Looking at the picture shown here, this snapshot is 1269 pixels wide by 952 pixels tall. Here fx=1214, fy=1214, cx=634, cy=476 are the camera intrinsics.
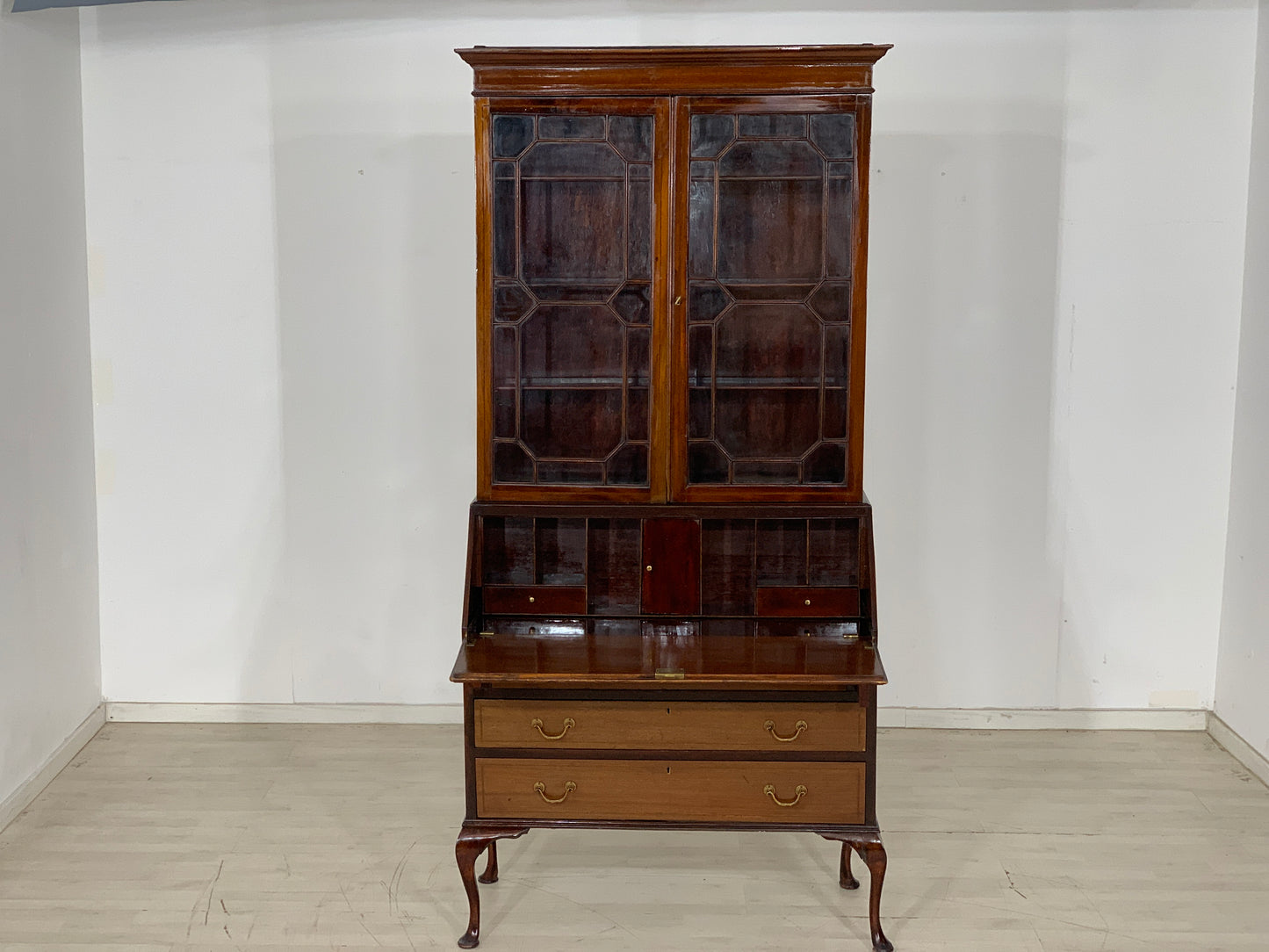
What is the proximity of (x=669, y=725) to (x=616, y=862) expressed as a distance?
63 centimetres

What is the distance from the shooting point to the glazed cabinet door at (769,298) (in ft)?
9.05

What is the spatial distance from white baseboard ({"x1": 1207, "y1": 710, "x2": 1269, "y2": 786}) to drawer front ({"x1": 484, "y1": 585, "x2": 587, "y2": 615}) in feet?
6.87

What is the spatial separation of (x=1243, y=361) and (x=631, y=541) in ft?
6.84

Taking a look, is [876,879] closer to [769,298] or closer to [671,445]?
[671,445]

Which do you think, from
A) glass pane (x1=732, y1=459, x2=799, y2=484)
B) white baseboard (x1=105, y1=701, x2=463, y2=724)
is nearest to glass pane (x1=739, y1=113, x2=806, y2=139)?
glass pane (x1=732, y1=459, x2=799, y2=484)

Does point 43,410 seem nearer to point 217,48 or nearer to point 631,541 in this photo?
point 217,48

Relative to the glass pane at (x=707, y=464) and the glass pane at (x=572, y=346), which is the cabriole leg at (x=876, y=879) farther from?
the glass pane at (x=572, y=346)

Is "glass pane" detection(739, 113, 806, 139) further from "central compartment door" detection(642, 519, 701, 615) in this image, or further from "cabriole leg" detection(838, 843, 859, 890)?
"cabriole leg" detection(838, 843, 859, 890)

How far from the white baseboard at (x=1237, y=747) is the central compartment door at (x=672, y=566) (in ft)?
6.05

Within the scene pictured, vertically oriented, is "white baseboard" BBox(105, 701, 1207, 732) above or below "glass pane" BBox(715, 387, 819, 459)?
below

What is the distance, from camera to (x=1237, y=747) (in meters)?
3.66

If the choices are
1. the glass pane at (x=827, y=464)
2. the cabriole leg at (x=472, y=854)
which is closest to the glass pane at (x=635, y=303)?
the glass pane at (x=827, y=464)

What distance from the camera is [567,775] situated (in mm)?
2627

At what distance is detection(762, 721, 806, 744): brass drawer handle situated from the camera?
2.59 meters
